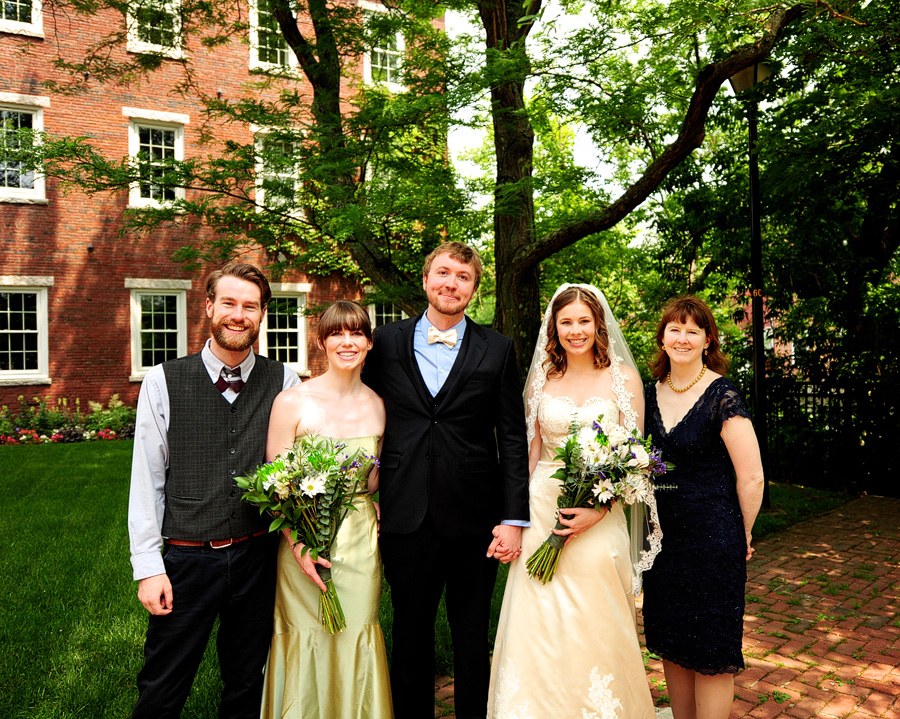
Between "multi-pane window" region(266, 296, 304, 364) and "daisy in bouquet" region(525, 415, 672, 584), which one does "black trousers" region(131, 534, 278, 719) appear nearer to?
"daisy in bouquet" region(525, 415, 672, 584)

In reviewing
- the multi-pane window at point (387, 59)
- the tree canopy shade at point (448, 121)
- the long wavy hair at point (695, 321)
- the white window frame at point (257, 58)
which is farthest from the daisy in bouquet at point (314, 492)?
the white window frame at point (257, 58)

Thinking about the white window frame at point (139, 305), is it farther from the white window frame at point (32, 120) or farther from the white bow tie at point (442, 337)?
the white bow tie at point (442, 337)

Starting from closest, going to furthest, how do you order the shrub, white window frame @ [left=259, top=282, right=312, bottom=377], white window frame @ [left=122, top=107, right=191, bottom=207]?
the shrub < white window frame @ [left=122, top=107, right=191, bottom=207] < white window frame @ [left=259, top=282, right=312, bottom=377]

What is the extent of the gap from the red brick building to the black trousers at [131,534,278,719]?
13.7 m

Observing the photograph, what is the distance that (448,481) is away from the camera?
3553 mm

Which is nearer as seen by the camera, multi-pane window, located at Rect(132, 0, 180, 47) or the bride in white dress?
the bride in white dress

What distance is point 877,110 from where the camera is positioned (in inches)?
274

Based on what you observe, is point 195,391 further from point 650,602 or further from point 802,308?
point 802,308

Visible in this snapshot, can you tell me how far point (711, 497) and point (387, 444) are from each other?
1.72 meters

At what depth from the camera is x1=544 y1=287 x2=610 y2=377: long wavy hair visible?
3754 mm

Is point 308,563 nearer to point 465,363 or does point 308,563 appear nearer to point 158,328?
point 465,363

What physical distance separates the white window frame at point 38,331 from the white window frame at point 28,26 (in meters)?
5.68

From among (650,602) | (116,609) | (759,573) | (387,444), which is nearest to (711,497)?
(650,602)

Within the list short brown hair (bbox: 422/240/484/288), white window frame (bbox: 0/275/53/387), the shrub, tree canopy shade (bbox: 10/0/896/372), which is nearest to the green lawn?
short brown hair (bbox: 422/240/484/288)
